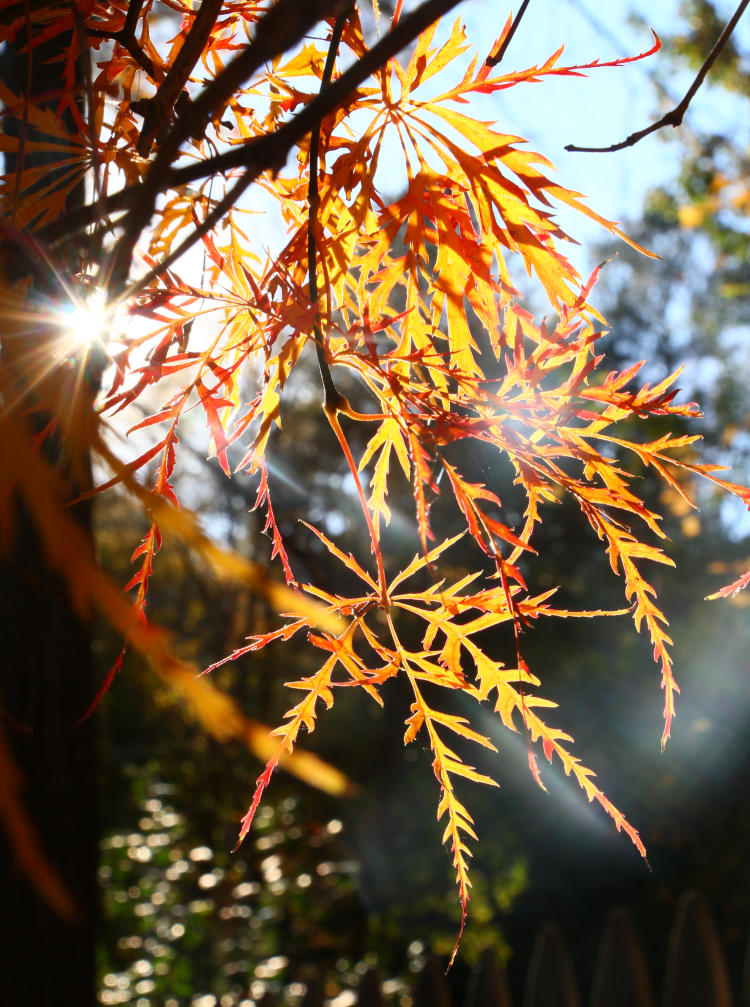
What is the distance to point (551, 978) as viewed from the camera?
5.49 ft

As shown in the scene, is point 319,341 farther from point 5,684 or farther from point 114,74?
point 5,684

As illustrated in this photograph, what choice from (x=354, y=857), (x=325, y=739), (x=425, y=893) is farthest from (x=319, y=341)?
(x=325, y=739)

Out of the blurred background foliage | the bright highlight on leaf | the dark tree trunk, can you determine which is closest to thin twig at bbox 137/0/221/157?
the bright highlight on leaf

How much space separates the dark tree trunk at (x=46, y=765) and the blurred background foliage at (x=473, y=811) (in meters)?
1.48

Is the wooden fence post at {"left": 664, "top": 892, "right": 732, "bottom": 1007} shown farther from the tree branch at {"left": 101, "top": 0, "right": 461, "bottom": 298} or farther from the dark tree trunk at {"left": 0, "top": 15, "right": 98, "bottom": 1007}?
the tree branch at {"left": 101, "top": 0, "right": 461, "bottom": 298}

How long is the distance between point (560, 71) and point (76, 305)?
0.34 m

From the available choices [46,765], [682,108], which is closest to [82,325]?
[682,108]

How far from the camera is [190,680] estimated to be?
0.23 metres

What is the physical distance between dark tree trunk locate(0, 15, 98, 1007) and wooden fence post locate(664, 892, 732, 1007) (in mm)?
1209

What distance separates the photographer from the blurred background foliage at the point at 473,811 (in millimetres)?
3391

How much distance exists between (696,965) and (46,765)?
4.69 feet

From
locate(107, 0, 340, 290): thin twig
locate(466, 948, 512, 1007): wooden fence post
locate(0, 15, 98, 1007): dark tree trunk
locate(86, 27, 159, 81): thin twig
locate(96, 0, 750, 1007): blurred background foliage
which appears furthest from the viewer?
locate(96, 0, 750, 1007): blurred background foliage

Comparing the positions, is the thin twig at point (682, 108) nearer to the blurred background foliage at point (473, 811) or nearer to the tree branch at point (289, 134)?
the tree branch at point (289, 134)

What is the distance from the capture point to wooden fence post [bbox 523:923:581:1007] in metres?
1.67
